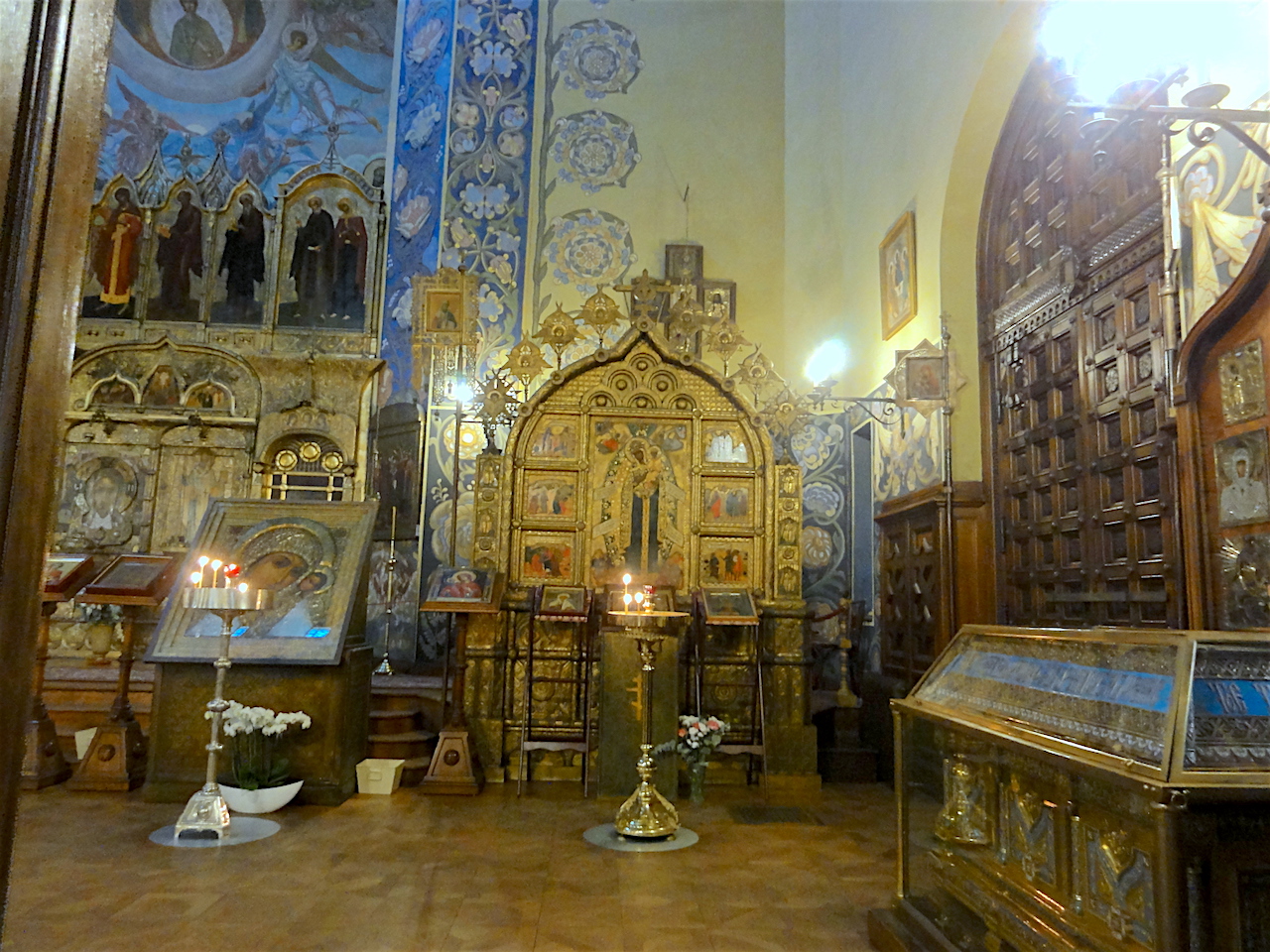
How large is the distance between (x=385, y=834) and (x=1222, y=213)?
5.25 metres

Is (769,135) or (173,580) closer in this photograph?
(173,580)

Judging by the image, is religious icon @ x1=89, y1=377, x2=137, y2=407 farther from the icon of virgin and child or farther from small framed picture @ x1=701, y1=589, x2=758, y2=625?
small framed picture @ x1=701, y1=589, x2=758, y2=625

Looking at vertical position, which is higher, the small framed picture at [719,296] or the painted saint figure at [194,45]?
the painted saint figure at [194,45]

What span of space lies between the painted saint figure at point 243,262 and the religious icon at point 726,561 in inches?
307

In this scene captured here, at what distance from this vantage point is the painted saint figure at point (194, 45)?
11961mm

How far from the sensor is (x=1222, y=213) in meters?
3.82

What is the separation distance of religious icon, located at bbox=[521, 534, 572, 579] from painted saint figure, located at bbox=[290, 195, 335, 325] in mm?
6278

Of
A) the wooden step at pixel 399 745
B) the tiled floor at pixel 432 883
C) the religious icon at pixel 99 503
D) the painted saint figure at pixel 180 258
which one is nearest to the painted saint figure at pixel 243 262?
the painted saint figure at pixel 180 258

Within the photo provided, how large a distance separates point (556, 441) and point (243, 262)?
6.96 metres

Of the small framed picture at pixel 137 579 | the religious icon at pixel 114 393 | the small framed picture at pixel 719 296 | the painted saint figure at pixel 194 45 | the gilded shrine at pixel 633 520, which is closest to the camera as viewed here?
the small framed picture at pixel 137 579

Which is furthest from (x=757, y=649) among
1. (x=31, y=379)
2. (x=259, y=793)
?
(x=31, y=379)

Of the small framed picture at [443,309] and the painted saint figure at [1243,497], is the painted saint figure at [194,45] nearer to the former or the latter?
the small framed picture at [443,309]

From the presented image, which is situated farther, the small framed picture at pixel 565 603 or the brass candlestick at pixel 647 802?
the small framed picture at pixel 565 603

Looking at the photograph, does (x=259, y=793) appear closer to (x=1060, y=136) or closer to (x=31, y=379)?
(x=31, y=379)
